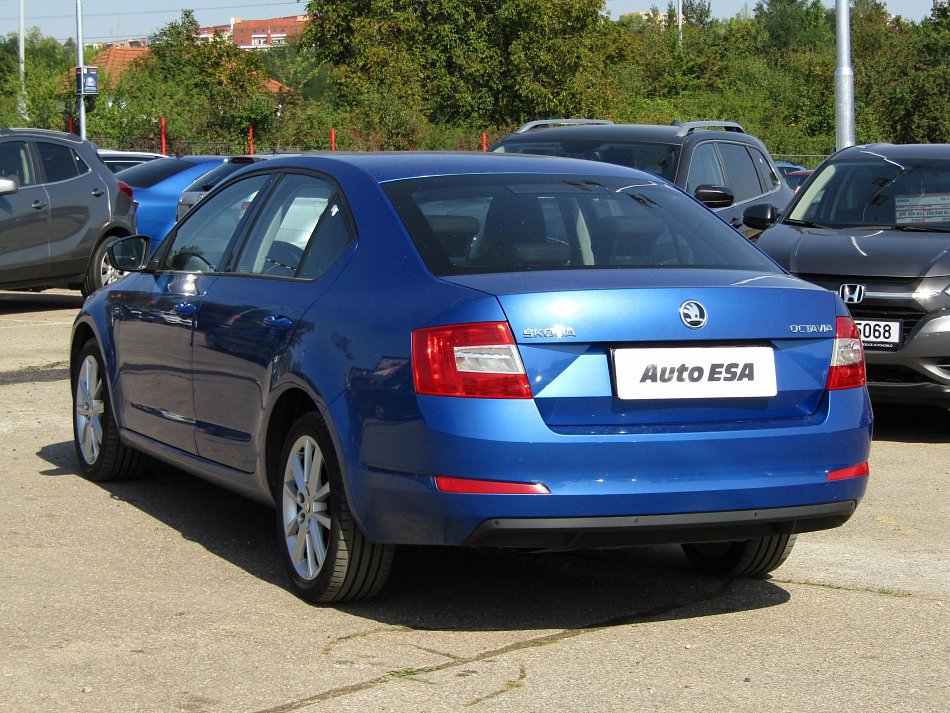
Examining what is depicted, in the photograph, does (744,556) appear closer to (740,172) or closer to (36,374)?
(36,374)

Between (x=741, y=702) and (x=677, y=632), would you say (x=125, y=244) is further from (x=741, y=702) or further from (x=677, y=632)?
(x=741, y=702)

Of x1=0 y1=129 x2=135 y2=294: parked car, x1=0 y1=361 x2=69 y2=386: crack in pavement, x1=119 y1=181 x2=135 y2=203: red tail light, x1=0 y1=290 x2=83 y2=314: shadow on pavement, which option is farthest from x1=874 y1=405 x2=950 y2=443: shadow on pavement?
x1=0 y1=290 x2=83 y2=314: shadow on pavement

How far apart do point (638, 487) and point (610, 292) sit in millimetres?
581

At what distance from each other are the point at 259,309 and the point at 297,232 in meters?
0.33

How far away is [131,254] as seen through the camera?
6859 mm

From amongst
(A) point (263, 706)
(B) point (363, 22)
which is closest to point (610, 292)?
(A) point (263, 706)

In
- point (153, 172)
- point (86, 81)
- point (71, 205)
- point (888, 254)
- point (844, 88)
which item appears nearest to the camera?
point (888, 254)

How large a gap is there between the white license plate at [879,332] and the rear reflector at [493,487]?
4.70 meters

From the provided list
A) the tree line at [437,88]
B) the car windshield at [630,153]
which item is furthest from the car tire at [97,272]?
the tree line at [437,88]

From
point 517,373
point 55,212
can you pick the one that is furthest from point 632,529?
point 55,212

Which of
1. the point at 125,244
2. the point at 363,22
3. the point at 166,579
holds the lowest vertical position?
the point at 166,579

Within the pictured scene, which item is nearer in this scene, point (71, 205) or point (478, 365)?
A: point (478, 365)

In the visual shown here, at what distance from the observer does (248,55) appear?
47.0m

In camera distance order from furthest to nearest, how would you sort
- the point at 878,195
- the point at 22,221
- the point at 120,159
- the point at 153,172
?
1. the point at 120,159
2. the point at 153,172
3. the point at 22,221
4. the point at 878,195
